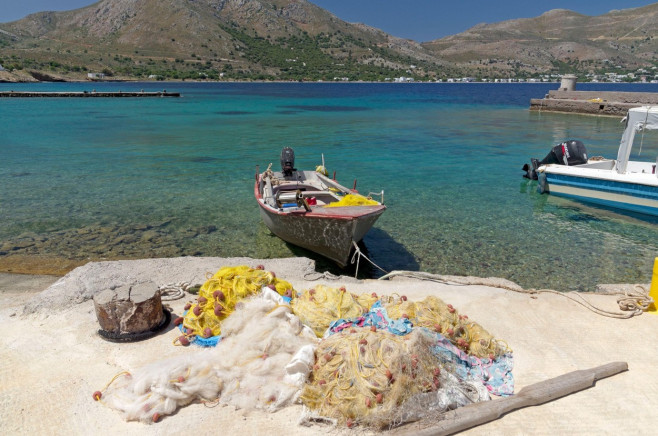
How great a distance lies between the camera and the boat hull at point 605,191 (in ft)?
46.4

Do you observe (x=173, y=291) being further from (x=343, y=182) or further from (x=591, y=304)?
(x=343, y=182)

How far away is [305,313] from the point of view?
19.6 feet

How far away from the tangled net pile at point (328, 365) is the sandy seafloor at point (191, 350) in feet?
0.62

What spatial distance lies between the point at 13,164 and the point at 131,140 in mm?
9111

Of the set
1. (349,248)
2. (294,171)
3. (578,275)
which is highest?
(294,171)

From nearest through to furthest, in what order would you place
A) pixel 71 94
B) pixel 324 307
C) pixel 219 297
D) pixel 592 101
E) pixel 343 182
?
pixel 324 307
pixel 219 297
pixel 343 182
pixel 592 101
pixel 71 94

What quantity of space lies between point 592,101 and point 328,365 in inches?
2095

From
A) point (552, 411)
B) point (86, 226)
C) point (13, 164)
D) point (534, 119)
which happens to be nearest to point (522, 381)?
point (552, 411)

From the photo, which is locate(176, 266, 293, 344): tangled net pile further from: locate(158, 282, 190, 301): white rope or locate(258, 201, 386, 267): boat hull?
locate(258, 201, 386, 267): boat hull

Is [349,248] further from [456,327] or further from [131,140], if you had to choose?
[131,140]

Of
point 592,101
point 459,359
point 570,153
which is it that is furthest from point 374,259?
point 592,101

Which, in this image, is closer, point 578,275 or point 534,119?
point 578,275

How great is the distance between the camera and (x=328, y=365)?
479 centimetres

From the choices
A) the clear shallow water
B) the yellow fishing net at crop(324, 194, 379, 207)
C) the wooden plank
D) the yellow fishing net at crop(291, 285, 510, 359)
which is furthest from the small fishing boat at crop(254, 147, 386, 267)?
the wooden plank
